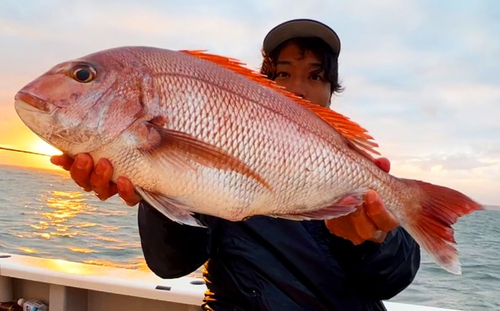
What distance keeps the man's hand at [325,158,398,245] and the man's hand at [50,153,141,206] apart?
721 millimetres

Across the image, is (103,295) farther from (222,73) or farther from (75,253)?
(75,253)

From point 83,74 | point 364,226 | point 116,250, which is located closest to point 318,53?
point 364,226

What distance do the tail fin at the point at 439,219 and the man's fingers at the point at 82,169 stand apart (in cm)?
105

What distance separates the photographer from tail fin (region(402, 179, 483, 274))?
5.36 ft

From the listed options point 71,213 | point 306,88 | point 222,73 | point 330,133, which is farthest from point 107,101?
point 71,213

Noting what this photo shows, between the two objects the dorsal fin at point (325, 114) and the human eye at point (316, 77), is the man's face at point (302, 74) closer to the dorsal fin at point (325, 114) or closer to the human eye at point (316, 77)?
the human eye at point (316, 77)

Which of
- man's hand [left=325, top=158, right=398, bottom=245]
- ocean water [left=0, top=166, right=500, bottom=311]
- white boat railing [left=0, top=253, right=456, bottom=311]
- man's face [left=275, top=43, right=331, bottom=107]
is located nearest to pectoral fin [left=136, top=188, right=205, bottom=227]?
man's hand [left=325, top=158, right=398, bottom=245]

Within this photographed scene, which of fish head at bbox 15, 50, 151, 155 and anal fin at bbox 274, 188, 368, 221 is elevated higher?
fish head at bbox 15, 50, 151, 155

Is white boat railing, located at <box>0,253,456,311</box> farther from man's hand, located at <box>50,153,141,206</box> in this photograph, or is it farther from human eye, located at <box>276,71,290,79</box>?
man's hand, located at <box>50,153,141,206</box>

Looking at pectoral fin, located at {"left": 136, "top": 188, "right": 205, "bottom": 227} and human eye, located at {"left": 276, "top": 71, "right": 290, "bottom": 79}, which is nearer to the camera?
pectoral fin, located at {"left": 136, "top": 188, "right": 205, "bottom": 227}

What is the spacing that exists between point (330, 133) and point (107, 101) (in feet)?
2.39

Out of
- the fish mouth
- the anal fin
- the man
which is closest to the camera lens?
the fish mouth

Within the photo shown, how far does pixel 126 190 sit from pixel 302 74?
1274 millimetres

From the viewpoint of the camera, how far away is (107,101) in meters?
1.43
